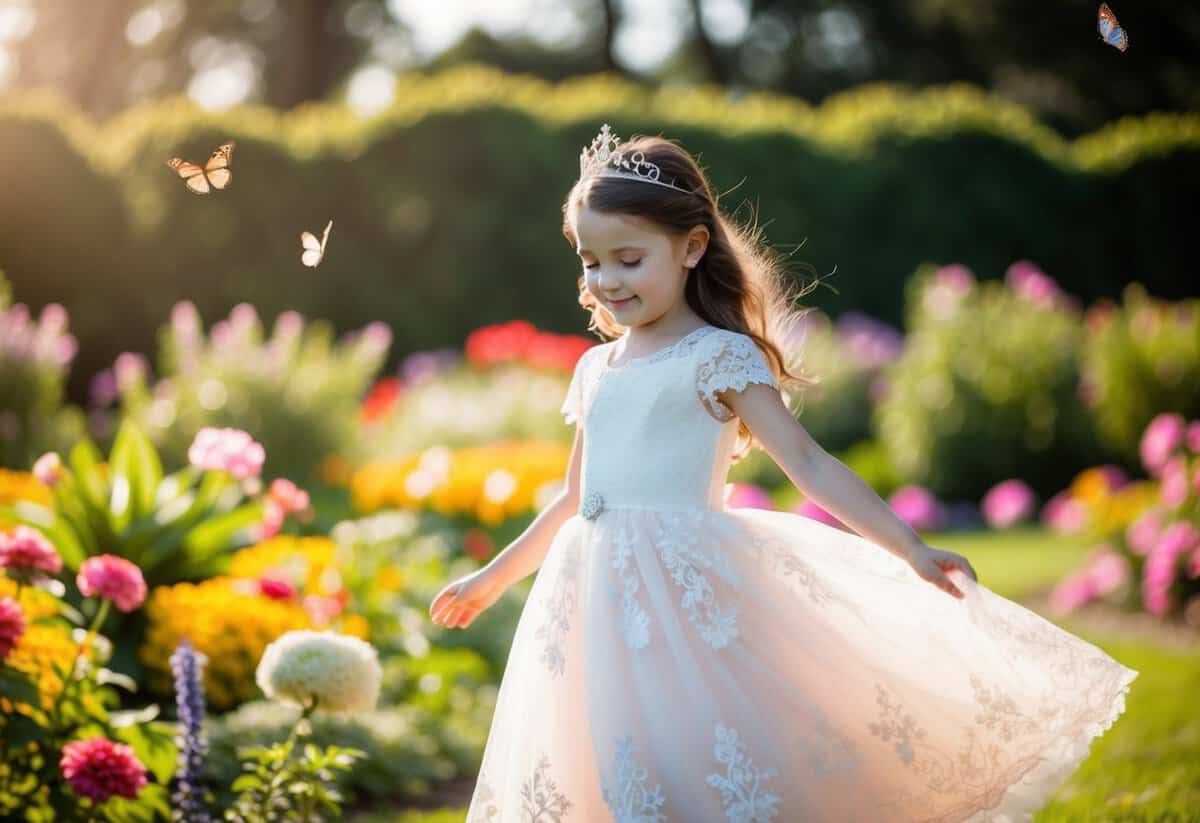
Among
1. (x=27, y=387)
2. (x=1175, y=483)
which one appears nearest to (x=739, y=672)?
(x=1175, y=483)

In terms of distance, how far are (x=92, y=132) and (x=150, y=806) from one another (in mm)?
9705

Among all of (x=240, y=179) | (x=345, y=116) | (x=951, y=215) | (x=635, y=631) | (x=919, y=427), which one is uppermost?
Result: (x=345, y=116)

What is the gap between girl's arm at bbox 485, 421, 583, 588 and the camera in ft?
10.0

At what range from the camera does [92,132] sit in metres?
11.7

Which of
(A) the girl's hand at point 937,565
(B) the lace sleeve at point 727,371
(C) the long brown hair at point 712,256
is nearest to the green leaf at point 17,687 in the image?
(C) the long brown hair at point 712,256

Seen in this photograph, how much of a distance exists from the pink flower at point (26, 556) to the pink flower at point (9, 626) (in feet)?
0.30

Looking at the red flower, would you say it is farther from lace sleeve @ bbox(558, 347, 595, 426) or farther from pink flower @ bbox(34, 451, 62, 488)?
lace sleeve @ bbox(558, 347, 595, 426)

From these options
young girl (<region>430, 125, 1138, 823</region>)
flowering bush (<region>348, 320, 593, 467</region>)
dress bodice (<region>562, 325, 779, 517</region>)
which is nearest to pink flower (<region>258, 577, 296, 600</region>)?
young girl (<region>430, 125, 1138, 823</region>)

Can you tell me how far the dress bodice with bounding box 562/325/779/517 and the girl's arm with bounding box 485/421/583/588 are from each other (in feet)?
0.71

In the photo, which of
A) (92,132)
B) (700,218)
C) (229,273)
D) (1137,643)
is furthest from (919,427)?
(92,132)

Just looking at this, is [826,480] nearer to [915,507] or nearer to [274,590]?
[274,590]

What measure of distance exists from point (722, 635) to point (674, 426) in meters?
0.47

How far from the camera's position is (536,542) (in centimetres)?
306

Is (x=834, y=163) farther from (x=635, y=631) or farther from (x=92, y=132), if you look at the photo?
(x=635, y=631)
